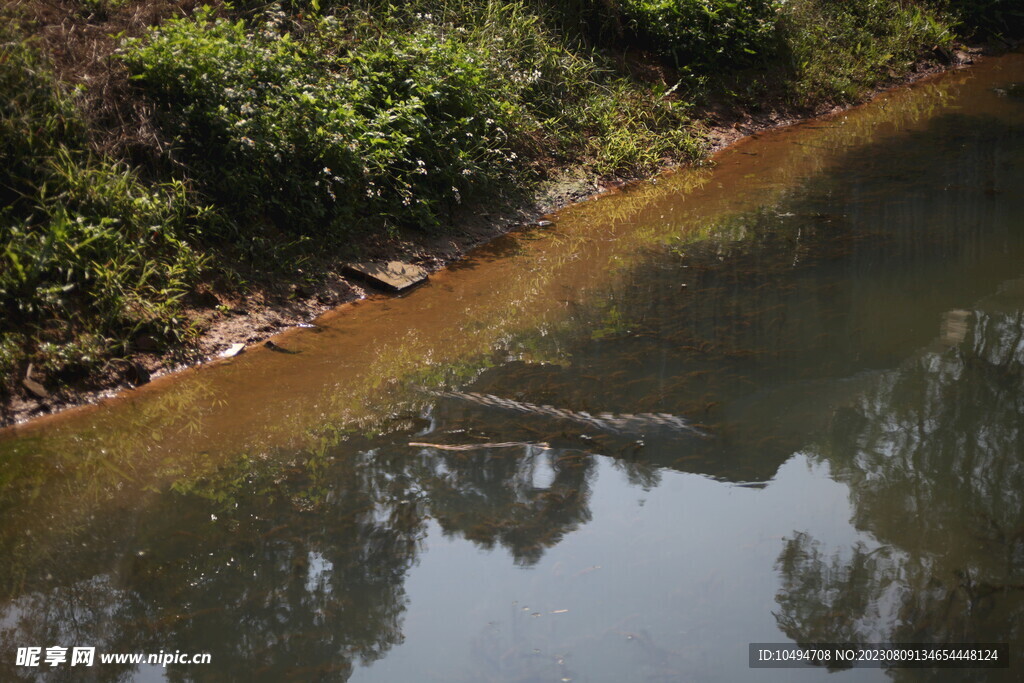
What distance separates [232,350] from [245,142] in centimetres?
135

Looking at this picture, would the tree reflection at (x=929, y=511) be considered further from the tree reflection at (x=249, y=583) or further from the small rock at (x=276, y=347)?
the small rock at (x=276, y=347)

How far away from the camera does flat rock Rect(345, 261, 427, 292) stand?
19.0 feet

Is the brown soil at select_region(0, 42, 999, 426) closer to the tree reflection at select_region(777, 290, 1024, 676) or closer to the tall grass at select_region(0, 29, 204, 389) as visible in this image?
the tall grass at select_region(0, 29, 204, 389)

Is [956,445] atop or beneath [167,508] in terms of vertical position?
atop

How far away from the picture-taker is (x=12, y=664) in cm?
285

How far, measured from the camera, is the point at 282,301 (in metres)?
5.43

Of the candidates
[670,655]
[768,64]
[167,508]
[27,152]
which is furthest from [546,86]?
[670,655]

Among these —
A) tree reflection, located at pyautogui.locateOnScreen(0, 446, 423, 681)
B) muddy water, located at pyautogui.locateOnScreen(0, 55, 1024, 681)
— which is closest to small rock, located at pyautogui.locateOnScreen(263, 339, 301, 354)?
muddy water, located at pyautogui.locateOnScreen(0, 55, 1024, 681)

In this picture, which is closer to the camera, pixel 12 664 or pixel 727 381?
pixel 12 664

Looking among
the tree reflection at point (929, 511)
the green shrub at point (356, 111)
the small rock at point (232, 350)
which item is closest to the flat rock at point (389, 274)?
the green shrub at point (356, 111)

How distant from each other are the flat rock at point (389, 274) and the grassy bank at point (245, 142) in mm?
168

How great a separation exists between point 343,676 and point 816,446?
2237mm

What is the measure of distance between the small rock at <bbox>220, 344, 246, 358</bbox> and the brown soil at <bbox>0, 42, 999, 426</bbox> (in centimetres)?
3

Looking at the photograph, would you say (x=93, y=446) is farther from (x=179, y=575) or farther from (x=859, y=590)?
(x=859, y=590)
